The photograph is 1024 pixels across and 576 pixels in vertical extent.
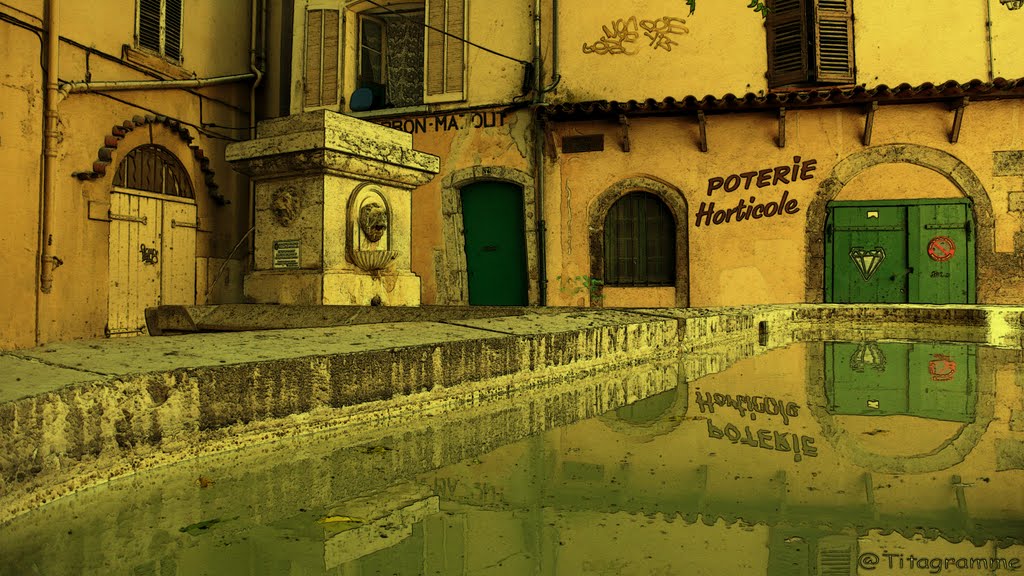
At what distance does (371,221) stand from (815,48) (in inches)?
297

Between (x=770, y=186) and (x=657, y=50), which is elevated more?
(x=657, y=50)

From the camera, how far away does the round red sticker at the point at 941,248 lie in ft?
31.7

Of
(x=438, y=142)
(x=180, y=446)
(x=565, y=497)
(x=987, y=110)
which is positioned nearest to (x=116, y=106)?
(x=438, y=142)

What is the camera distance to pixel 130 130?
30.0 feet

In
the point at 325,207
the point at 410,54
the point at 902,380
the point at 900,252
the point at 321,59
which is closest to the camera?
the point at 902,380

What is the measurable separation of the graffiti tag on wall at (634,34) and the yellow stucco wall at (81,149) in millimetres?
5820

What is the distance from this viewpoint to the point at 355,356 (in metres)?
2.27

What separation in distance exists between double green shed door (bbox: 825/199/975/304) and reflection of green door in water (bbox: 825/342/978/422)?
4.97 m

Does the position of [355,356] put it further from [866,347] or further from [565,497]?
[866,347]

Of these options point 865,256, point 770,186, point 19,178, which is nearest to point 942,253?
point 865,256

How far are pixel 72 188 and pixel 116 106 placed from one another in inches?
51.4

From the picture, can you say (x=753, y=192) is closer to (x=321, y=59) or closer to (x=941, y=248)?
(x=941, y=248)

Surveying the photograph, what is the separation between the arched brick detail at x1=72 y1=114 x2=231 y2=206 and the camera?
8.53m

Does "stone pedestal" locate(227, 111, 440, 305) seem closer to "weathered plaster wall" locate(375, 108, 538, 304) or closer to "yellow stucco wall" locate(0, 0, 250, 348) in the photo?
"yellow stucco wall" locate(0, 0, 250, 348)
